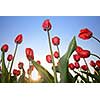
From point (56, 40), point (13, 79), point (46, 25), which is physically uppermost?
point (46, 25)

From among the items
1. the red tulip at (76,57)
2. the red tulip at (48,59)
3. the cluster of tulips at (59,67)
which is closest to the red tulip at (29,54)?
the cluster of tulips at (59,67)

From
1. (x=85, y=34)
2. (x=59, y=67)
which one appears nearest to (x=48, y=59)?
(x=59, y=67)

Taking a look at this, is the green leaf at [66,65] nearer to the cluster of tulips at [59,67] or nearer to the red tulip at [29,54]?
the cluster of tulips at [59,67]

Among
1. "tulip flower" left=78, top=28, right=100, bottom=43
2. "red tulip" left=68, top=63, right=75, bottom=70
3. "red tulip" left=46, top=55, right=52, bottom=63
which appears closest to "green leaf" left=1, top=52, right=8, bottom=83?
"red tulip" left=46, top=55, right=52, bottom=63

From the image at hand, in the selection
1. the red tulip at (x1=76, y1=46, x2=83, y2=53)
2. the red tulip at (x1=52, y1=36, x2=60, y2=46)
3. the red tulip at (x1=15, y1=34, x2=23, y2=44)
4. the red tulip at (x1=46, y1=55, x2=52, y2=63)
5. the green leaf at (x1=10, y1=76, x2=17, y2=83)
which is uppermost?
the red tulip at (x1=15, y1=34, x2=23, y2=44)

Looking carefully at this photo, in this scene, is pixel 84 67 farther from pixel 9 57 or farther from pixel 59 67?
pixel 9 57

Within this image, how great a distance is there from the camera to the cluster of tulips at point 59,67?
2070 mm

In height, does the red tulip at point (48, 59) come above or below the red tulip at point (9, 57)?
below

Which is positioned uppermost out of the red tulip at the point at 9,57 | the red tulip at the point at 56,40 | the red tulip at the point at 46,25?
the red tulip at the point at 46,25

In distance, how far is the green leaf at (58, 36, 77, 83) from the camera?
2.07m

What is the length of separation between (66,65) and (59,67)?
6cm

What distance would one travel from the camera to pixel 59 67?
6.82 ft

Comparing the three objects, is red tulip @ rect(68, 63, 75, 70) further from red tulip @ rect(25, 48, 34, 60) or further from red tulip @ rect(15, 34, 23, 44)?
red tulip @ rect(15, 34, 23, 44)

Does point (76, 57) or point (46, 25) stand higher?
point (46, 25)
